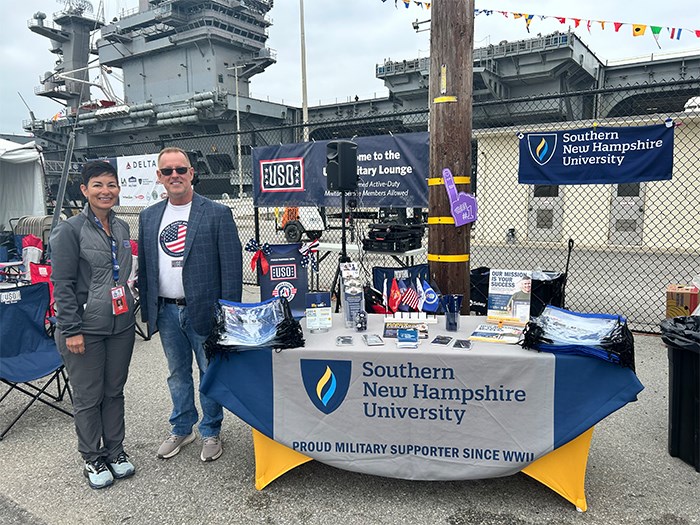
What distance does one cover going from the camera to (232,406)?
2635 mm

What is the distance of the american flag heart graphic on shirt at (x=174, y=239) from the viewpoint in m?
2.84

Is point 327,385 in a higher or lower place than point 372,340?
lower

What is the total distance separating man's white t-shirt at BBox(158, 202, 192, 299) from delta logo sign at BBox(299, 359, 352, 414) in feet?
3.11

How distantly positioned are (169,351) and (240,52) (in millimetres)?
53481

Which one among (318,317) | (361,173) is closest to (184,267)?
(318,317)

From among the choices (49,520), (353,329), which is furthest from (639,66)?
(49,520)

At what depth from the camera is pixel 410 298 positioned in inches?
124

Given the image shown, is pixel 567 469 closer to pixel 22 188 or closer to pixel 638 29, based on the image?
pixel 638 29

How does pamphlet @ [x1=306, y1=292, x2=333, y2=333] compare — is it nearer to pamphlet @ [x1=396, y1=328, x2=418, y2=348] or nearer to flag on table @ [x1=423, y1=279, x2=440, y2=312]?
pamphlet @ [x1=396, y1=328, x2=418, y2=348]

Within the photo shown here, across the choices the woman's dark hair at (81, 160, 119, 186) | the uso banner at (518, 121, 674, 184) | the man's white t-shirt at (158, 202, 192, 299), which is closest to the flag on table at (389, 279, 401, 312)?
the man's white t-shirt at (158, 202, 192, 299)

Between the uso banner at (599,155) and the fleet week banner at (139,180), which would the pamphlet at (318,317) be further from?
the fleet week banner at (139,180)

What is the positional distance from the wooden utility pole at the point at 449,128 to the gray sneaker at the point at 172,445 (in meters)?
2.13

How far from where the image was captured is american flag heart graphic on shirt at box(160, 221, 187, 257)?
2836mm

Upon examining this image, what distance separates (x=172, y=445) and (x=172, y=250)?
130 centimetres
